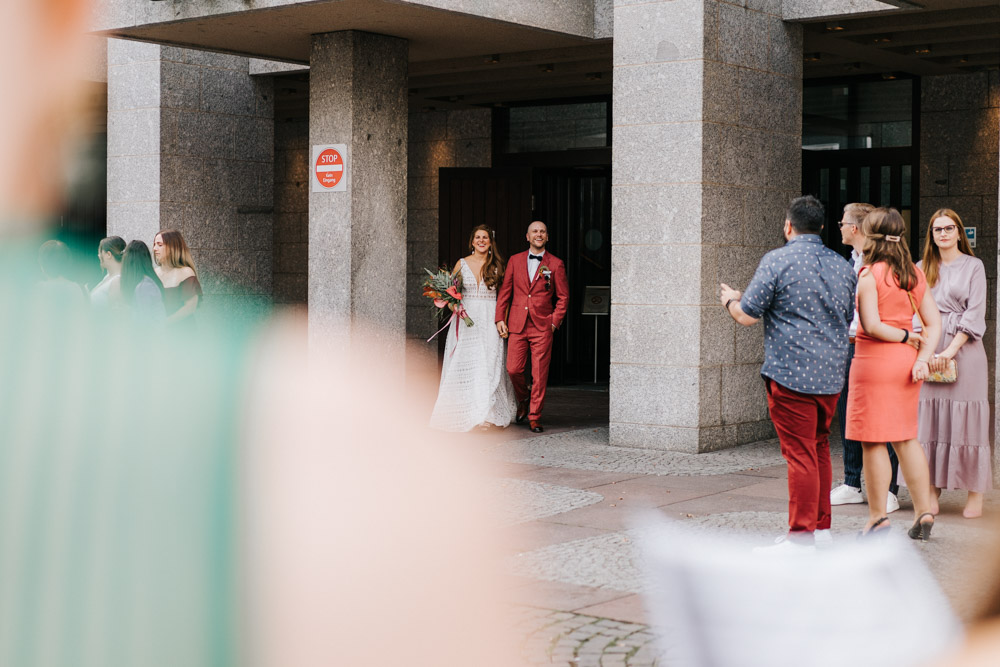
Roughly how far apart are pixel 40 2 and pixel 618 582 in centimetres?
555

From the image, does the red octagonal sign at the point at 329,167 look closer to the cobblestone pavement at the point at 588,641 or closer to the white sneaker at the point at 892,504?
the white sneaker at the point at 892,504

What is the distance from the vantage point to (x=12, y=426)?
2.54ft

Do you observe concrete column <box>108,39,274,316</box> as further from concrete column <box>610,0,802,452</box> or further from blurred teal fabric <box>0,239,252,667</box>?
blurred teal fabric <box>0,239,252,667</box>

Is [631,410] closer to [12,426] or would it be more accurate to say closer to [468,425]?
[468,425]

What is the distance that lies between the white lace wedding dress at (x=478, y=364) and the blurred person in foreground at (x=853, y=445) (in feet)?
13.6

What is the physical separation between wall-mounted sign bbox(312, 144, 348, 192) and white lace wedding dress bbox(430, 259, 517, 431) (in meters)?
1.43

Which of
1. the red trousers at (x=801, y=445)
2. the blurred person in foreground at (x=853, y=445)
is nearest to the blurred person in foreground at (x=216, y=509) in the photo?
the red trousers at (x=801, y=445)

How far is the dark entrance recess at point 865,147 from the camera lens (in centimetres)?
1416

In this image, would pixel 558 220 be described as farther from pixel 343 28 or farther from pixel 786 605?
pixel 786 605

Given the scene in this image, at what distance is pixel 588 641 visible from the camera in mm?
4887

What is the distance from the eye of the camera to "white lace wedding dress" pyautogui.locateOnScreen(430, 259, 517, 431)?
11.7 m

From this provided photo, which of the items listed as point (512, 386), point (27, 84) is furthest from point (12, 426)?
point (512, 386)

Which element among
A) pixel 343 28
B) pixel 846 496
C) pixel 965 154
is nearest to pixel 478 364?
pixel 343 28

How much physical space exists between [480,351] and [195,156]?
429 centimetres
